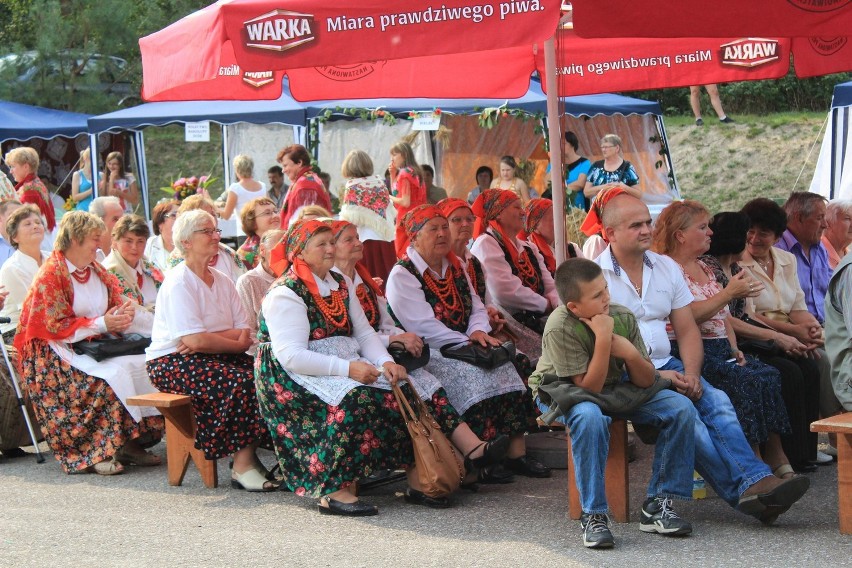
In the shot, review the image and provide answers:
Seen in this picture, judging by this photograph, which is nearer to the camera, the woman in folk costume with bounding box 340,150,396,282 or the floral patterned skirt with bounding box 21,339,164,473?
the floral patterned skirt with bounding box 21,339,164,473

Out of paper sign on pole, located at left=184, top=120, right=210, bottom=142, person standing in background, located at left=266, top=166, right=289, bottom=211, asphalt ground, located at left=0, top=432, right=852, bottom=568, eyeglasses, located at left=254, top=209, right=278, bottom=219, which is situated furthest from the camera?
paper sign on pole, located at left=184, top=120, right=210, bottom=142

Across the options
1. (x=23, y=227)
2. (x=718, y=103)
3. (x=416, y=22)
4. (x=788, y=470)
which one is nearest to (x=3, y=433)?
(x=23, y=227)

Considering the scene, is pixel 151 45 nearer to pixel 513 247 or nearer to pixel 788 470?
pixel 513 247

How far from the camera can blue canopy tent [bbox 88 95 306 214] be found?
15.9 m

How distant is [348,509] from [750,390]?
198 centimetres

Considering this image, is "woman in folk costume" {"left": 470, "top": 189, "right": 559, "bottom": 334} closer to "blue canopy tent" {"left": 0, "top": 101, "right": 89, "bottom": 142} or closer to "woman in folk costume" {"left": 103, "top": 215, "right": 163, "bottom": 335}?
"woman in folk costume" {"left": 103, "top": 215, "right": 163, "bottom": 335}

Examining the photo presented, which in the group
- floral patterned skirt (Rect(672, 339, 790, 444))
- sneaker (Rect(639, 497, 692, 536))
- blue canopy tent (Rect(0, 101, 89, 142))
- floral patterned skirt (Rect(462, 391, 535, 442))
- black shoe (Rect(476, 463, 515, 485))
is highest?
blue canopy tent (Rect(0, 101, 89, 142))

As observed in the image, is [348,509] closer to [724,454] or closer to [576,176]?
[724,454]

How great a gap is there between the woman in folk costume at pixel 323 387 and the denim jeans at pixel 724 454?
130 cm

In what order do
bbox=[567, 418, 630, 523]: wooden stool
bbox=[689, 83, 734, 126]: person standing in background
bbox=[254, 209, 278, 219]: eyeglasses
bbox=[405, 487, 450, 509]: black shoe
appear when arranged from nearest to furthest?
bbox=[567, 418, 630, 523]: wooden stool, bbox=[405, 487, 450, 509]: black shoe, bbox=[254, 209, 278, 219]: eyeglasses, bbox=[689, 83, 734, 126]: person standing in background

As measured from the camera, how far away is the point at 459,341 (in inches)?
243

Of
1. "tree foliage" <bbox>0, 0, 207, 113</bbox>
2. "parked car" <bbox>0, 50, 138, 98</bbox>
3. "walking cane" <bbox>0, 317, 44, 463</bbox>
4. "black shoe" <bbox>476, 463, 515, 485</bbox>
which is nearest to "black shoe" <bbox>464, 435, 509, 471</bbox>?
"black shoe" <bbox>476, 463, 515, 485</bbox>

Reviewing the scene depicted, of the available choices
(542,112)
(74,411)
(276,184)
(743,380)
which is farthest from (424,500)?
(276,184)

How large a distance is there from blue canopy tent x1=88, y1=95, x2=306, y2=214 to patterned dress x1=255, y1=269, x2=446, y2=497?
10.5 meters
